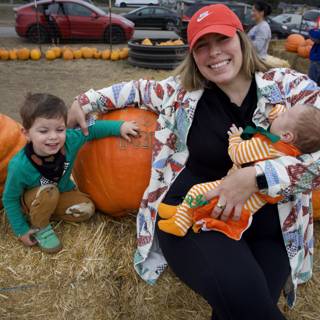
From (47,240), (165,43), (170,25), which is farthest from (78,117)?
(170,25)

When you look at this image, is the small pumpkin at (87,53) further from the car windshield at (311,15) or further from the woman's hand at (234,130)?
the car windshield at (311,15)

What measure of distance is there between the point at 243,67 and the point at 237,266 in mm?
1122

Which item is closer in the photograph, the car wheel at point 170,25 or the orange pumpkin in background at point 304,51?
the orange pumpkin in background at point 304,51

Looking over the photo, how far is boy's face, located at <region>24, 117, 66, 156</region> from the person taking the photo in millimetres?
2199

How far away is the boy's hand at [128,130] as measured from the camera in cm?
258

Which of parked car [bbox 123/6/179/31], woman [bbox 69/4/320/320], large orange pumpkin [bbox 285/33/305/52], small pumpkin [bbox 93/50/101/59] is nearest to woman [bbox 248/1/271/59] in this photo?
large orange pumpkin [bbox 285/33/305/52]

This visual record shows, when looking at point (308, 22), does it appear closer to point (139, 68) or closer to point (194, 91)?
point (139, 68)

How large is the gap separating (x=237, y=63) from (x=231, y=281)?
3.84 feet

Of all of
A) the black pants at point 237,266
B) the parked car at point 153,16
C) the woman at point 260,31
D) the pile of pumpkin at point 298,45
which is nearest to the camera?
the black pants at point 237,266

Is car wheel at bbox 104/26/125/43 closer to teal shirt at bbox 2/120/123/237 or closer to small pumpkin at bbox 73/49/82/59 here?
small pumpkin at bbox 73/49/82/59

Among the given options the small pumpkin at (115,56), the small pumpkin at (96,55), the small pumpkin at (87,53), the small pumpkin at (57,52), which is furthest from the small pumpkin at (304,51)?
the small pumpkin at (57,52)

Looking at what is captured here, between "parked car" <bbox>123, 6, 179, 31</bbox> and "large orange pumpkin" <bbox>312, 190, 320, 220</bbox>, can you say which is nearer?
"large orange pumpkin" <bbox>312, 190, 320, 220</bbox>

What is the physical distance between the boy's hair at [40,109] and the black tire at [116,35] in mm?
12279

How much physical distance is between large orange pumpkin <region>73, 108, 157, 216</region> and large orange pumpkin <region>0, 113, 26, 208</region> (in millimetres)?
459
